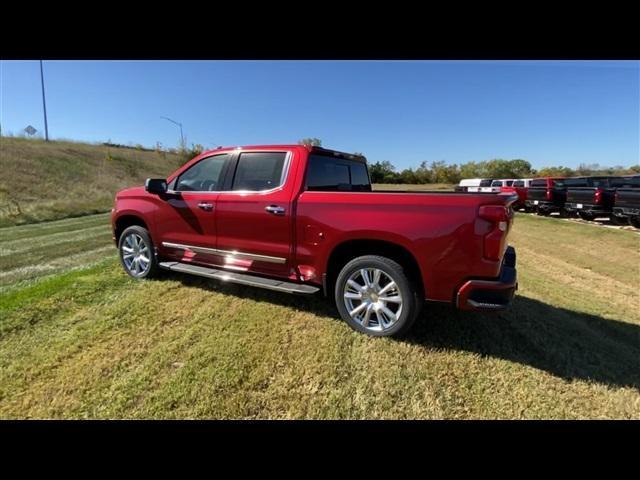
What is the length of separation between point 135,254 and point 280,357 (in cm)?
309

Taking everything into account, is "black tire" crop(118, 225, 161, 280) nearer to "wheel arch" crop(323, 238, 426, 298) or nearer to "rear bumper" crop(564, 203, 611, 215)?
"wheel arch" crop(323, 238, 426, 298)

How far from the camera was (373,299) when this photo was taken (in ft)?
11.0

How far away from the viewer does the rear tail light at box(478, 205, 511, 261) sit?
9.14 ft

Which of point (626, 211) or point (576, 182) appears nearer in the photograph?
point (626, 211)

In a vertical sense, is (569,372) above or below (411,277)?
below

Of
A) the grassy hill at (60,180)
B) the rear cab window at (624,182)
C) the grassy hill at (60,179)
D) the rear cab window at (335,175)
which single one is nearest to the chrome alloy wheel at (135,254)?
the rear cab window at (335,175)

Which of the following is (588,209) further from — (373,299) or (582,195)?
(373,299)

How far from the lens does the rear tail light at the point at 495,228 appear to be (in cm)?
279

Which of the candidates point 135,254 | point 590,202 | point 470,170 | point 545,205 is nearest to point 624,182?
point 545,205

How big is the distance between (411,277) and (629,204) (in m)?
12.5

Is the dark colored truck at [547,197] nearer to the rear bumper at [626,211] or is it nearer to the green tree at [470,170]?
the rear bumper at [626,211]
